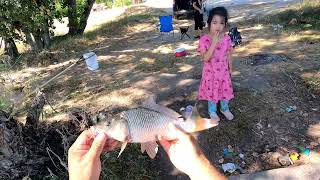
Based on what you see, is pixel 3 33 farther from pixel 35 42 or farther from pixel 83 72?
pixel 83 72

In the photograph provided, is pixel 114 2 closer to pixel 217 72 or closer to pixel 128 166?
pixel 217 72

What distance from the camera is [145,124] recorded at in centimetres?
180

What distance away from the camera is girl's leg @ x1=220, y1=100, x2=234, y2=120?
17.5 feet

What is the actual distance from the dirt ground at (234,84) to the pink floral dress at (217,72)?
0.44 metres

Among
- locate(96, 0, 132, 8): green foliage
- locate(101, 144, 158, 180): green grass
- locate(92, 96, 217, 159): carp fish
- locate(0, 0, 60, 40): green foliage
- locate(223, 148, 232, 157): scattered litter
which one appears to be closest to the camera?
locate(92, 96, 217, 159): carp fish

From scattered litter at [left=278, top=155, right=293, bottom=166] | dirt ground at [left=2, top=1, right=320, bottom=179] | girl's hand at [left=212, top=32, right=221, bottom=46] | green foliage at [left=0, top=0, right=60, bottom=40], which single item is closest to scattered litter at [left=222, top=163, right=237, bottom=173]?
dirt ground at [left=2, top=1, right=320, bottom=179]

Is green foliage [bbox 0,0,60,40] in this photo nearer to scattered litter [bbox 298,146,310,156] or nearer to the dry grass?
the dry grass

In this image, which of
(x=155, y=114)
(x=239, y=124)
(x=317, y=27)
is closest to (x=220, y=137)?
(x=239, y=124)

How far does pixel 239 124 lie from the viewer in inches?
207

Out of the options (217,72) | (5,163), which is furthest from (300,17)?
(5,163)

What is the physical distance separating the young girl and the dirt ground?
1.23 ft

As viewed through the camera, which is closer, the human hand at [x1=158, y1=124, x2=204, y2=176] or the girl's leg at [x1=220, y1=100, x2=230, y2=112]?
the human hand at [x1=158, y1=124, x2=204, y2=176]

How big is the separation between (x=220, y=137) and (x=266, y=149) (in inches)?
22.4

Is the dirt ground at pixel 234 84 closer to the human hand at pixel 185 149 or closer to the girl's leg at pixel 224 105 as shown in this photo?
the girl's leg at pixel 224 105
